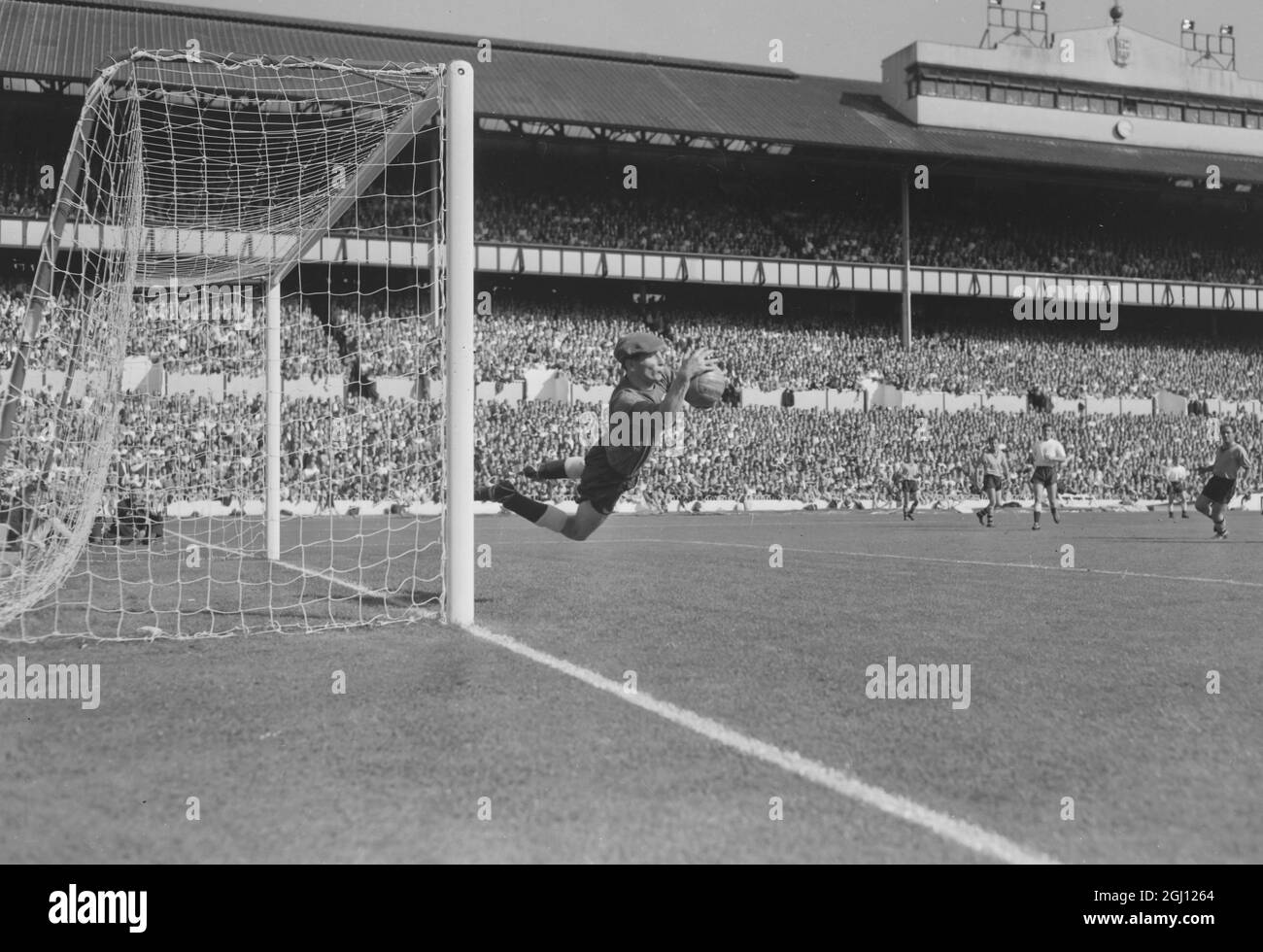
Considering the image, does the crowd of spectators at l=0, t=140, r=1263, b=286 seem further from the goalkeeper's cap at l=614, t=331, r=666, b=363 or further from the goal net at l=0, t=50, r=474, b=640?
the goalkeeper's cap at l=614, t=331, r=666, b=363

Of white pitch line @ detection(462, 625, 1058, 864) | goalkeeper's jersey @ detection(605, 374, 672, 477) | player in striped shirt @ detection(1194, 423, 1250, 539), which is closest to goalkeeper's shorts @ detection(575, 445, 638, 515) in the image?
goalkeeper's jersey @ detection(605, 374, 672, 477)

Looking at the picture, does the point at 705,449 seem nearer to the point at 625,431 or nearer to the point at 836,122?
the point at 836,122

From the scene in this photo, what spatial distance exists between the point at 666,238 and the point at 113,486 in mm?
31763

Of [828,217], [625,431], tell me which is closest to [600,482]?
[625,431]

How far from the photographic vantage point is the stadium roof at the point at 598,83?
1505 inches

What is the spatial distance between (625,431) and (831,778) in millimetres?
4869

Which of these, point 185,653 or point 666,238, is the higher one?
point 666,238

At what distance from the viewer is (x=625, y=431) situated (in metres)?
8.78

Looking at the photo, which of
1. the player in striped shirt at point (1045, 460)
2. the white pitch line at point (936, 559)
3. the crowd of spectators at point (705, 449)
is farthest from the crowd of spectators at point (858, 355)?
the white pitch line at point (936, 559)

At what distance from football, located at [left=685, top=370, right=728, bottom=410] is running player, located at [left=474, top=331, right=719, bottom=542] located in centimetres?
6

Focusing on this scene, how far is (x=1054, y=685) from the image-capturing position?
587cm
